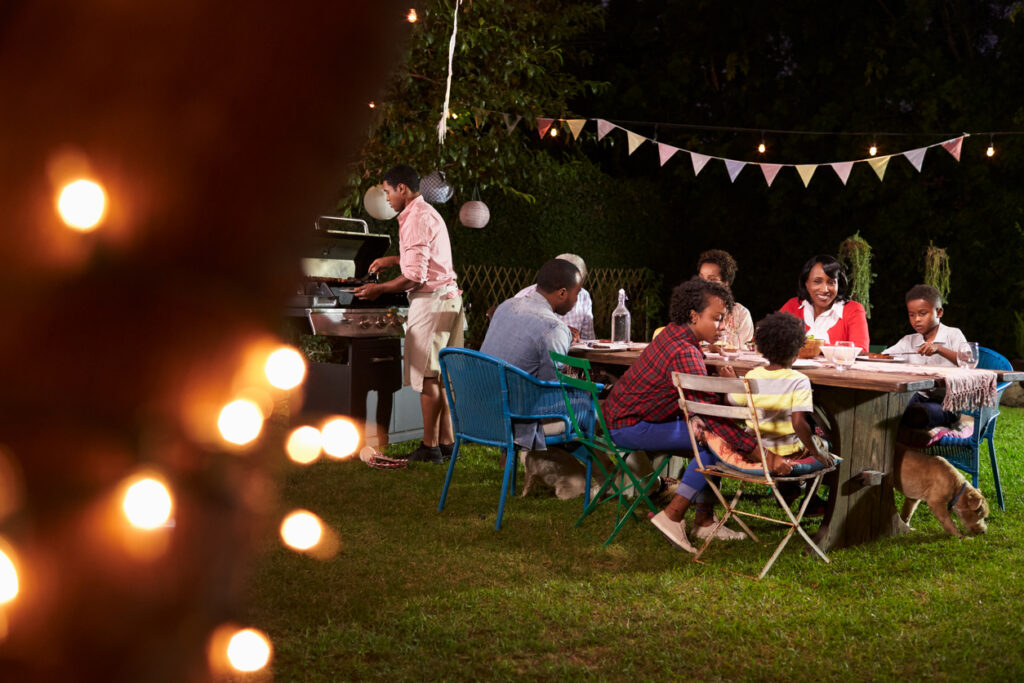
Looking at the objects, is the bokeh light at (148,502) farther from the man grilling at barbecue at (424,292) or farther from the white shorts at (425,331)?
the white shorts at (425,331)

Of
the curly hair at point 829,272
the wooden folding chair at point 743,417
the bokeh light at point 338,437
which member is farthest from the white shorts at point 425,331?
the bokeh light at point 338,437

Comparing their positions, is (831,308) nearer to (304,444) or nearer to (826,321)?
(826,321)

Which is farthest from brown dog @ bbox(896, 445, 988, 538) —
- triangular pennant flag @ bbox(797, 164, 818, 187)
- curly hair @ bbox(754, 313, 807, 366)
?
triangular pennant flag @ bbox(797, 164, 818, 187)

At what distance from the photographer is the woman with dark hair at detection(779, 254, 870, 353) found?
205 inches

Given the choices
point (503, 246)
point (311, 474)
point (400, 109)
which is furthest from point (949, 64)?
point (311, 474)

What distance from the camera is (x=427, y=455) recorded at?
564 centimetres

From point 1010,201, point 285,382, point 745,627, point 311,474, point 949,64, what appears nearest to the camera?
point 285,382

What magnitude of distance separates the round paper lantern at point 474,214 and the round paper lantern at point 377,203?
111 cm

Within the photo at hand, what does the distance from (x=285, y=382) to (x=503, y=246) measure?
9.72 m

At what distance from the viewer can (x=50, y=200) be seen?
14.9 inches

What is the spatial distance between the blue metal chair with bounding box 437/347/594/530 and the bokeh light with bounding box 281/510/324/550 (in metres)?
3.41

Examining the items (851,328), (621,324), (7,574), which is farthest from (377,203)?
(7,574)

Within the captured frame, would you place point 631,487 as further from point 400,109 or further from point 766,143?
point 766,143

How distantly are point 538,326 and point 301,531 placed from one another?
12.7 ft
